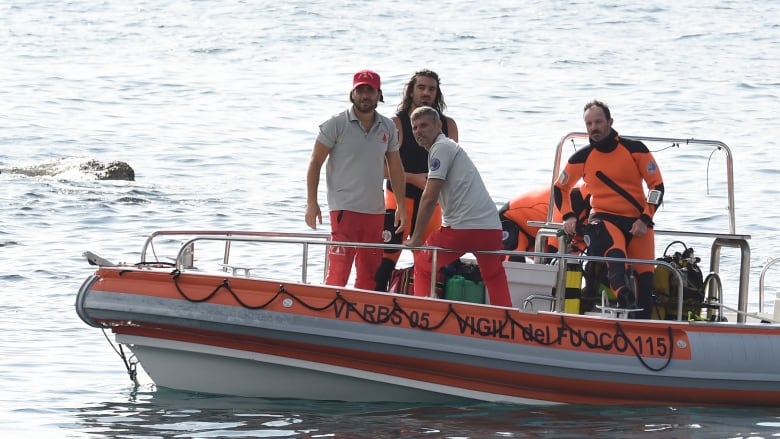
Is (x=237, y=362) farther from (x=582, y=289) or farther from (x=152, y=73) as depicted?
(x=152, y=73)

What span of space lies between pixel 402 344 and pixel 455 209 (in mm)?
810

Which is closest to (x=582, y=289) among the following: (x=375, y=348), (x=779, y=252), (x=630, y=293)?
(x=630, y=293)

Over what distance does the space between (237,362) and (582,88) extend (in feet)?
60.8

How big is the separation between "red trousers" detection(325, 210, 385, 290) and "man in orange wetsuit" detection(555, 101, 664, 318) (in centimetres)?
115

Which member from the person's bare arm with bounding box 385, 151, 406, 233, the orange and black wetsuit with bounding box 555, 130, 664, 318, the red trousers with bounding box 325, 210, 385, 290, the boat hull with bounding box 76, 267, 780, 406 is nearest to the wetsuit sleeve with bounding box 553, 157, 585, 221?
the orange and black wetsuit with bounding box 555, 130, 664, 318

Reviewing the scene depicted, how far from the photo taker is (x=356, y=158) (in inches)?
310

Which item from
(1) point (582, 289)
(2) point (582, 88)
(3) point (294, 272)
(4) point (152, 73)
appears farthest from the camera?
(4) point (152, 73)

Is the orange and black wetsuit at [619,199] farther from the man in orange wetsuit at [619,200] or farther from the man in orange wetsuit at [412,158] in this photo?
the man in orange wetsuit at [412,158]

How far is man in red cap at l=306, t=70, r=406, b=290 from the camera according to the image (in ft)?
25.6

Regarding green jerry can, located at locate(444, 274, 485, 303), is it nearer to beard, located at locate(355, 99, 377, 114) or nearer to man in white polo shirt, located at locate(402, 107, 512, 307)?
man in white polo shirt, located at locate(402, 107, 512, 307)

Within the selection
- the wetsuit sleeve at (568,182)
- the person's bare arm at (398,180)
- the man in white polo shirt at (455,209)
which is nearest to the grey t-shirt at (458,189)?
the man in white polo shirt at (455,209)

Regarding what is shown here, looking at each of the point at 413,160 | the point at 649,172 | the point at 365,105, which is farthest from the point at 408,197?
the point at 649,172

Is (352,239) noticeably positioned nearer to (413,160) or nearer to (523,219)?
(413,160)

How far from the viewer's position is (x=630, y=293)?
8023 millimetres
